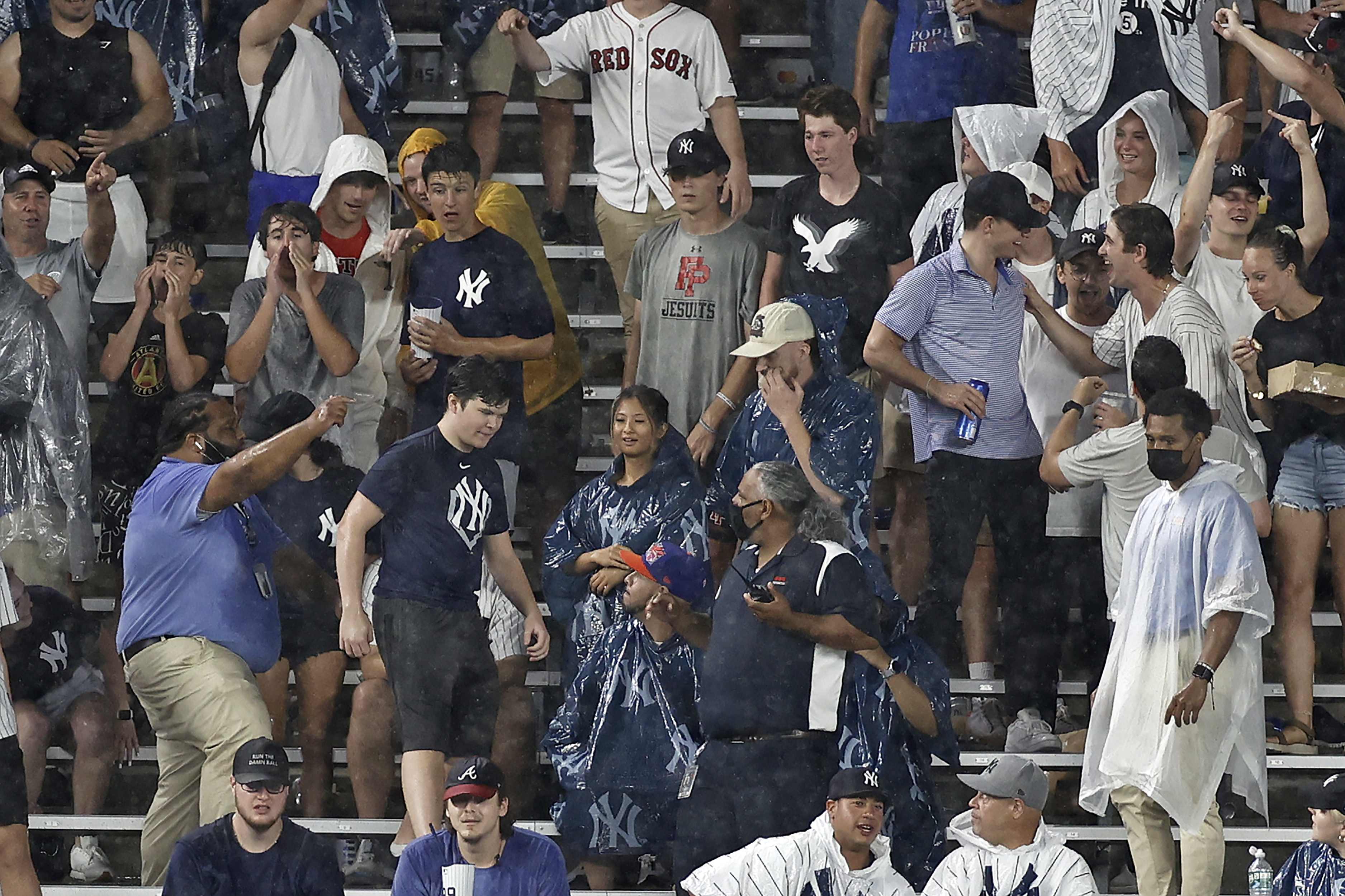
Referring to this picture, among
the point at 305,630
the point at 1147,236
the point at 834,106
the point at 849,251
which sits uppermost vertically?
the point at 834,106

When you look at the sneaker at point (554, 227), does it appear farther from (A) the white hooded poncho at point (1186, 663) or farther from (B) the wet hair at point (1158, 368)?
(A) the white hooded poncho at point (1186, 663)

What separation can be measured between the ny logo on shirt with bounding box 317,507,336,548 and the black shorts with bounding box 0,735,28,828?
5.00ft

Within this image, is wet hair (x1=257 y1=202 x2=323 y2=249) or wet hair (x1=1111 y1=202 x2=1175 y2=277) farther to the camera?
wet hair (x1=257 y1=202 x2=323 y2=249)

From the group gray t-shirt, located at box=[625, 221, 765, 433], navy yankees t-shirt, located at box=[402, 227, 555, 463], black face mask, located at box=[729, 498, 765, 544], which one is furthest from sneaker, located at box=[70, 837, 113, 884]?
gray t-shirt, located at box=[625, 221, 765, 433]

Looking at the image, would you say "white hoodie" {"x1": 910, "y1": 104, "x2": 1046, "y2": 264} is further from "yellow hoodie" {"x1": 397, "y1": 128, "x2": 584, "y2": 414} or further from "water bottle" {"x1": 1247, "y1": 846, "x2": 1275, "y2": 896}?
"water bottle" {"x1": 1247, "y1": 846, "x2": 1275, "y2": 896}

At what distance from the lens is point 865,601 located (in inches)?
265

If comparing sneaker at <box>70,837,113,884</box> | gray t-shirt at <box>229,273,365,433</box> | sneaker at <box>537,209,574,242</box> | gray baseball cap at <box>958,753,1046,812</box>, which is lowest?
sneaker at <box>70,837,113,884</box>

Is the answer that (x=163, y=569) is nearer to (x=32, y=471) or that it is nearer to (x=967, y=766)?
(x=32, y=471)

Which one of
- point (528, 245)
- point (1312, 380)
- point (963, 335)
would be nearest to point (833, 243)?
point (963, 335)

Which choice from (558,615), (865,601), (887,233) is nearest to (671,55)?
(887,233)

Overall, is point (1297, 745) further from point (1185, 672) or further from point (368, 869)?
point (368, 869)

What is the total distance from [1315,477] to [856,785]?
2.36 meters

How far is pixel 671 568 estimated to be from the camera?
733cm

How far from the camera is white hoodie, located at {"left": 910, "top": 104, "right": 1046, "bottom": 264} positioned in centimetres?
865
